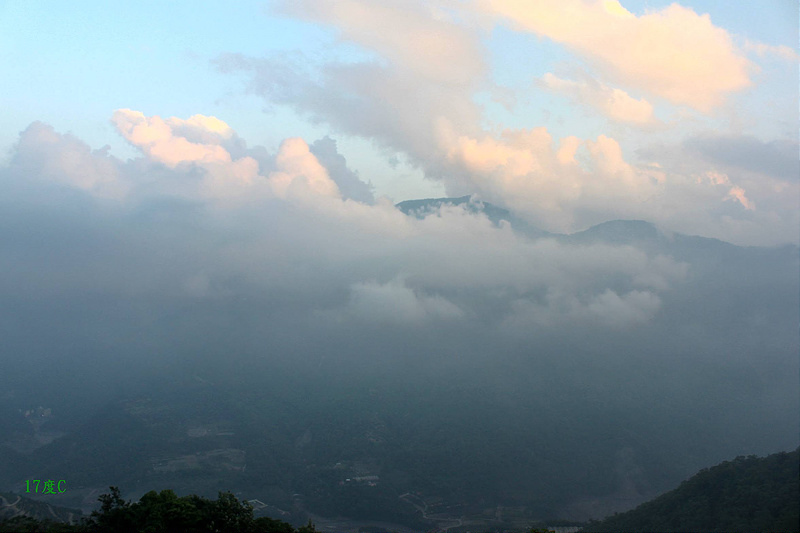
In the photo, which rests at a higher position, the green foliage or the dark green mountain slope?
the green foliage

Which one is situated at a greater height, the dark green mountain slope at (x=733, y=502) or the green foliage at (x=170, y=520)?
the green foliage at (x=170, y=520)

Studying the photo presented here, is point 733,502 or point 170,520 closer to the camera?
point 170,520

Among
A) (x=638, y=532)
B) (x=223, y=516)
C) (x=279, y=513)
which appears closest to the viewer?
(x=223, y=516)

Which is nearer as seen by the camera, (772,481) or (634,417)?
(772,481)

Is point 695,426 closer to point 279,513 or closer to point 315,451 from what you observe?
point 315,451

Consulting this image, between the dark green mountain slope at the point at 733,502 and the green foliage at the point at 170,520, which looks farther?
the dark green mountain slope at the point at 733,502

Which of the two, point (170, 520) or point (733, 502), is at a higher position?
point (170, 520)

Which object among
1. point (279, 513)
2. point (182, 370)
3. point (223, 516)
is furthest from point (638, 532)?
point (182, 370)

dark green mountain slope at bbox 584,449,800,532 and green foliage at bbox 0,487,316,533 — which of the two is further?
dark green mountain slope at bbox 584,449,800,532
